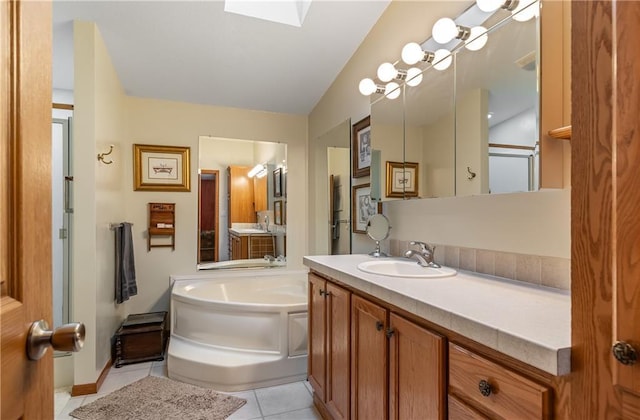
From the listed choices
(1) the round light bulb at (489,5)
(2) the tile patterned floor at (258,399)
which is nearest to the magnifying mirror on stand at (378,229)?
(2) the tile patterned floor at (258,399)

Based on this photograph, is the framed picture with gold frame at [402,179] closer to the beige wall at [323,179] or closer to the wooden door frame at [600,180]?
the beige wall at [323,179]

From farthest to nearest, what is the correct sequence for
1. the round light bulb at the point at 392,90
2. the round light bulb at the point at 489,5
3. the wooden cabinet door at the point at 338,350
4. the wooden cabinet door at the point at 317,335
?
the round light bulb at the point at 392,90
the wooden cabinet door at the point at 317,335
the wooden cabinet door at the point at 338,350
the round light bulb at the point at 489,5

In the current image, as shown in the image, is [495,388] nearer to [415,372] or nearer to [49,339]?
[415,372]

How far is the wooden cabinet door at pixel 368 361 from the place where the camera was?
1339 millimetres

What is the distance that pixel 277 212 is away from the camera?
393 centimetres

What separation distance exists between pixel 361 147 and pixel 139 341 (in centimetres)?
243

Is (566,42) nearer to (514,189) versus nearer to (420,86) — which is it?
(514,189)

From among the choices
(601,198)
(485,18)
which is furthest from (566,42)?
(601,198)

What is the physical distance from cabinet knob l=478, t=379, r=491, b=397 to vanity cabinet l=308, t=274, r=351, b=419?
2.58ft

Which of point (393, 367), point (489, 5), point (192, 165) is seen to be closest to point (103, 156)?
point (192, 165)

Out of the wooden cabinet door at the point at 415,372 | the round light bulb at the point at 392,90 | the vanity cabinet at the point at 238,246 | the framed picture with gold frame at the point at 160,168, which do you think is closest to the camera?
the wooden cabinet door at the point at 415,372

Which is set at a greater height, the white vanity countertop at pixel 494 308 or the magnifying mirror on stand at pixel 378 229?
the magnifying mirror on stand at pixel 378 229

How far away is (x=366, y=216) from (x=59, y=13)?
246 cm

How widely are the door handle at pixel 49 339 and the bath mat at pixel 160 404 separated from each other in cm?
179
